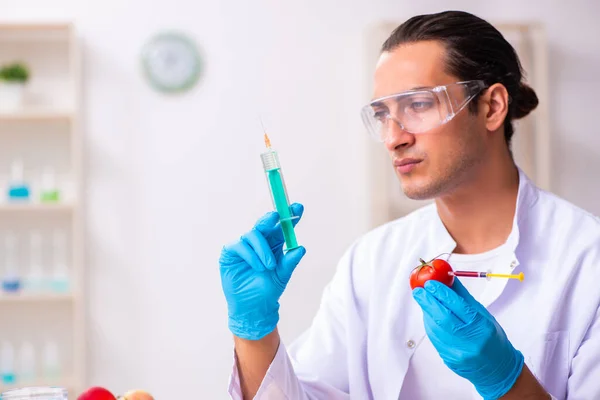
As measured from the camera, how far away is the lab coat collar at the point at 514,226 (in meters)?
1.63

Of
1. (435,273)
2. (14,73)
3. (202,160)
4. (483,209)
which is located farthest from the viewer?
(202,160)

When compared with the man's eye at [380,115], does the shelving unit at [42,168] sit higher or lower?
higher

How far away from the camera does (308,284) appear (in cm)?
365

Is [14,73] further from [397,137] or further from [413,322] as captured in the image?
[413,322]

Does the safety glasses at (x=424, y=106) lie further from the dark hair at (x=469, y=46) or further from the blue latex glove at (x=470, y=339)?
the blue latex glove at (x=470, y=339)

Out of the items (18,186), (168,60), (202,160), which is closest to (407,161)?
(202,160)

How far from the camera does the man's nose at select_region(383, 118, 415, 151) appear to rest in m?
1.62

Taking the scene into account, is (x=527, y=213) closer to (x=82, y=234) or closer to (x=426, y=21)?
(x=426, y=21)

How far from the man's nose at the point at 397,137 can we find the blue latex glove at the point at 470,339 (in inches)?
15.7

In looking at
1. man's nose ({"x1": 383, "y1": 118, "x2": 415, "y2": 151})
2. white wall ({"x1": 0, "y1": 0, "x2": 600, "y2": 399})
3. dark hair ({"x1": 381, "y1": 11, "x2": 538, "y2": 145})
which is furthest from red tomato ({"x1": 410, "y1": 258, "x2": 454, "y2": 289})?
white wall ({"x1": 0, "y1": 0, "x2": 600, "y2": 399})

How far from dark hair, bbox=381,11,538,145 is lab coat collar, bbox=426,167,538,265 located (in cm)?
22

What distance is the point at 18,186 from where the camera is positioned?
339 centimetres

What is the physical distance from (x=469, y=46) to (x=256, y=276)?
747 mm

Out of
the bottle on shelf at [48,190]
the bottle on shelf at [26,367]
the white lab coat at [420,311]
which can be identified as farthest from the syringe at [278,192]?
the bottle on shelf at [26,367]
